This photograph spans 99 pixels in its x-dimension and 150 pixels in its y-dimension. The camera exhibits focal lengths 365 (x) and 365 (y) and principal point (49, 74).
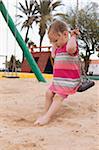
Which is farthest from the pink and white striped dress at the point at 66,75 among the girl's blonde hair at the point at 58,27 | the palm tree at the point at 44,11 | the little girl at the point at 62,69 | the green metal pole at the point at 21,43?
the palm tree at the point at 44,11

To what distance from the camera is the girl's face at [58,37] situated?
2988mm

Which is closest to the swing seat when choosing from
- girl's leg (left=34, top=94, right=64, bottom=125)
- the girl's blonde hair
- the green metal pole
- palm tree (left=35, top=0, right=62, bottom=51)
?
girl's leg (left=34, top=94, right=64, bottom=125)

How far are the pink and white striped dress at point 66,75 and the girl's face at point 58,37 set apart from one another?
0.06 metres

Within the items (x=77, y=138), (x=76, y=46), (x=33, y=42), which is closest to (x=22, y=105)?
(x=76, y=46)

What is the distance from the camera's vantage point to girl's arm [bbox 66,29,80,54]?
9.35 feet

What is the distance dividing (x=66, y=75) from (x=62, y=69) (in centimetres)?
6

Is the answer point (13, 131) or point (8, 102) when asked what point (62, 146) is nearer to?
point (13, 131)

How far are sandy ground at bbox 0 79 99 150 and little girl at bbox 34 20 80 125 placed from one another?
0.50 ft

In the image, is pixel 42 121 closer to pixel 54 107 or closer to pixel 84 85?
pixel 54 107

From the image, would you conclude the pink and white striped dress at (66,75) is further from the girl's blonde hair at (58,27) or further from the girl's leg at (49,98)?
the girl's blonde hair at (58,27)

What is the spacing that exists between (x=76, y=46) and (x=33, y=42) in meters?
22.9

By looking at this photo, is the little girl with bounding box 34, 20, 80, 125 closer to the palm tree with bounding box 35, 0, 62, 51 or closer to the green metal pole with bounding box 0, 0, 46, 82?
the green metal pole with bounding box 0, 0, 46, 82

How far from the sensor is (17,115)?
123 inches

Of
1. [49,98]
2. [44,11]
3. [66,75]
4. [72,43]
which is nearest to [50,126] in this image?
[49,98]
